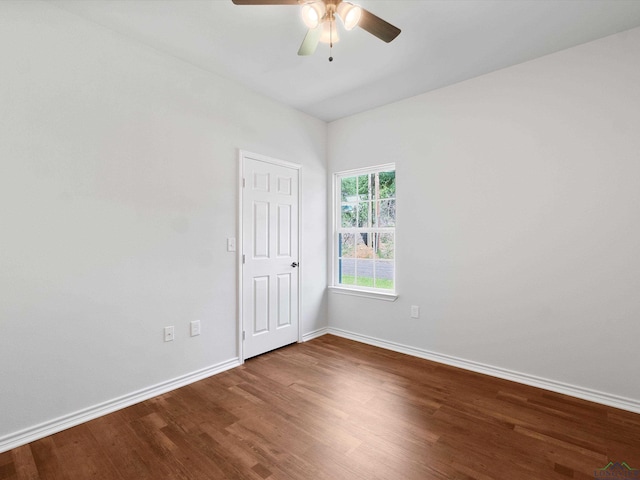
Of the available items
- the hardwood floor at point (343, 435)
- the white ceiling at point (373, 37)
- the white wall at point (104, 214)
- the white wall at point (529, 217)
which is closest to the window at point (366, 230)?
the white wall at point (529, 217)

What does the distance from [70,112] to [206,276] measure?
1.53 meters

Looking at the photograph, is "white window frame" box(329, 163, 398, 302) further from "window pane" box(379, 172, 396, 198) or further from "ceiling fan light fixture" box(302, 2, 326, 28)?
"ceiling fan light fixture" box(302, 2, 326, 28)

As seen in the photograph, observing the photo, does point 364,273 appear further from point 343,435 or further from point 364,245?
point 343,435

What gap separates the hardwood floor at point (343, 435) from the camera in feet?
5.42

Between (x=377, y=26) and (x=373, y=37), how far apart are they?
65 centimetres

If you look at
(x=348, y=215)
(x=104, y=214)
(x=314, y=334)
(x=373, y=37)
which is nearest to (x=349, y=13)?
(x=373, y=37)

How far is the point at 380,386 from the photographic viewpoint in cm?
257

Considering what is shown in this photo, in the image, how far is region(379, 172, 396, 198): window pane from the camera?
354 cm

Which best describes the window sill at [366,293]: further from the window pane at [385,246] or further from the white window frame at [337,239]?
the window pane at [385,246]

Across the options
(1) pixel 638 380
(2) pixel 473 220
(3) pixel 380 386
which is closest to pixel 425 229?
(2) pixel 473 220

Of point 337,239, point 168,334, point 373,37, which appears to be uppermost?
point 373,37

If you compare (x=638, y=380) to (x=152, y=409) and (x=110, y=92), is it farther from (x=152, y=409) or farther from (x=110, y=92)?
(x=110, y=92)

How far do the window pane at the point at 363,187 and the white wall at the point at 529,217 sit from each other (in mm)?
367

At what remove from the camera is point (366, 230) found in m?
3.75
